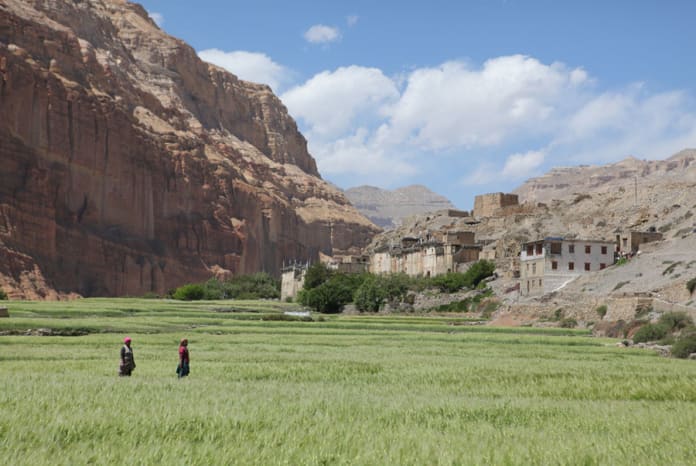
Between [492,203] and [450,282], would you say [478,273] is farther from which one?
[492,203]

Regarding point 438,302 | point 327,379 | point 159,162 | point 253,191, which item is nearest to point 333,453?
point 327,379

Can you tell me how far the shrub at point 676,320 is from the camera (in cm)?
4375

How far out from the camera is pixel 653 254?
7356cm

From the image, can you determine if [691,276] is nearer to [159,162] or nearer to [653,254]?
[653,254]

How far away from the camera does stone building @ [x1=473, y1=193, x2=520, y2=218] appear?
486ft

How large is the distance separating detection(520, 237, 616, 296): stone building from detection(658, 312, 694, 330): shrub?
31.0 m

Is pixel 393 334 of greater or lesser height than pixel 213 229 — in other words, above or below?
below

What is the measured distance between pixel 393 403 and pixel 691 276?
156 feet

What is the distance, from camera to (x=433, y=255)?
366 feet

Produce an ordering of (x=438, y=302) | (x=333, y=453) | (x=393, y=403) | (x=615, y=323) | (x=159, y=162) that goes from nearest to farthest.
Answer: (x=333, y=453)
(x=393, y=403)
(x=615, y=323)
(x=438, y=302)
(x=159, y=162)

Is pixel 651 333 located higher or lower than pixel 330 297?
lower

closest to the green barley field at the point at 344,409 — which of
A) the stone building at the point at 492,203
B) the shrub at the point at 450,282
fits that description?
the shrub at the point at 450,282

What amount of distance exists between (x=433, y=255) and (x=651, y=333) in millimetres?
68352

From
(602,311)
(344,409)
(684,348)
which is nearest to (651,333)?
(684,348)
